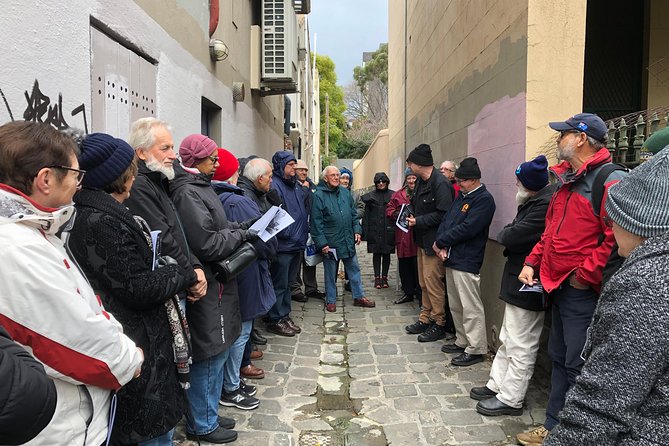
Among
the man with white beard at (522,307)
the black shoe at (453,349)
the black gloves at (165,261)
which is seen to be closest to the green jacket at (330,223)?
the black shoe at (453,349)

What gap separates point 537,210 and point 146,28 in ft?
11.9

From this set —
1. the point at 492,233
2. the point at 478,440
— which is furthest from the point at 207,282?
the point at 492,233

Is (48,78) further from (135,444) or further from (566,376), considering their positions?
(566,376)

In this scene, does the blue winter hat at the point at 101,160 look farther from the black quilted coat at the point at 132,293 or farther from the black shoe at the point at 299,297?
the black shoe at the point at 299,297

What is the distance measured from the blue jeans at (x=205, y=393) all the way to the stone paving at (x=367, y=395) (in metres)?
0.20

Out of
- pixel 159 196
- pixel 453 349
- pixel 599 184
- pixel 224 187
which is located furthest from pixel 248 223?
pixel 453 349

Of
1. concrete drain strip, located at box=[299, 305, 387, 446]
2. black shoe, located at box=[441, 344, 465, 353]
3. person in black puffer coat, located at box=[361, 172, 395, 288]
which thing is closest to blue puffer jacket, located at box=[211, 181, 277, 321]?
concrete drain strip, located at box=[299, 305, 387, 446]

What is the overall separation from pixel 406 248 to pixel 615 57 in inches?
183

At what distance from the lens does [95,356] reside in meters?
1.74

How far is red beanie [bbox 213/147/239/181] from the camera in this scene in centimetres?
419

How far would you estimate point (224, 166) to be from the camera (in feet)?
13.8

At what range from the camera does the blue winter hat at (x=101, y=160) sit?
221cm

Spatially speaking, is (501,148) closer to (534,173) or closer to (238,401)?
(534,173)

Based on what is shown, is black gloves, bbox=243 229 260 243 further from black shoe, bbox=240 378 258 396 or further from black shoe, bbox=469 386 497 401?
black shoe, bbox=469 386 497 401
